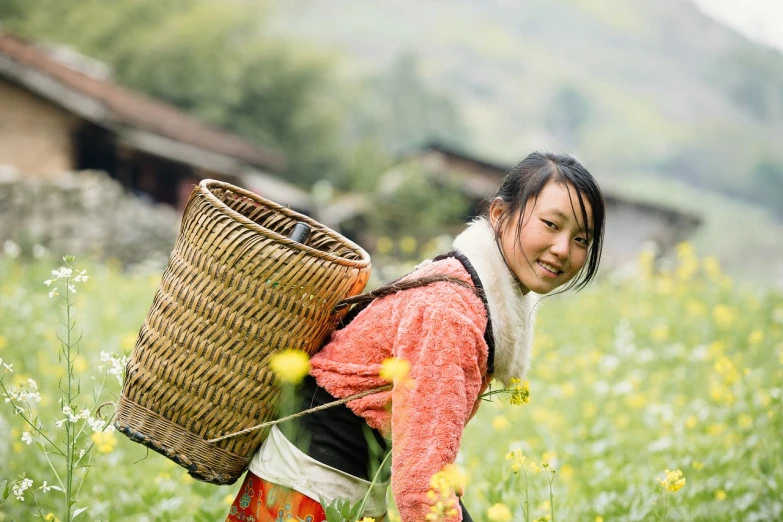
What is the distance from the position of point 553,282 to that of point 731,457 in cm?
212

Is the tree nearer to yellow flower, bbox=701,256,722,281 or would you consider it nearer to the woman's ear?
yellow flower, bbox=701,256,722,281

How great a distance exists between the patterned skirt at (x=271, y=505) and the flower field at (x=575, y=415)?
0.36 metres

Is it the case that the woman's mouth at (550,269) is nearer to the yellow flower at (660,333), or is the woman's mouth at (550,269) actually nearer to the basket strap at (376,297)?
the basket strap at (376,297)

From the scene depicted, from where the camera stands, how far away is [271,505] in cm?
171

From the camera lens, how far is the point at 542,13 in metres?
102

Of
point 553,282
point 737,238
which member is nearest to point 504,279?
point 553,282

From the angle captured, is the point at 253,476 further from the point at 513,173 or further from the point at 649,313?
the point at 649,313

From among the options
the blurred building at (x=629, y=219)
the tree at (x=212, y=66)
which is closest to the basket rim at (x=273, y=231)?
the blurred building at (x=629, y=219)

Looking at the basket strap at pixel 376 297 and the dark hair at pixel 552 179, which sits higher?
the dark hair at pixel 552 179

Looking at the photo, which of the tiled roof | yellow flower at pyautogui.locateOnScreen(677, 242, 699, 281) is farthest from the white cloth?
the tiled roof

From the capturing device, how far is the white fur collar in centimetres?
165

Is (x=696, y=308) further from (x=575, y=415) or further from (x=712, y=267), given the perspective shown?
(x=575, y=415)

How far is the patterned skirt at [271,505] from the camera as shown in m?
1.67

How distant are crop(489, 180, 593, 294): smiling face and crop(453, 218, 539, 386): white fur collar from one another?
39 mm
